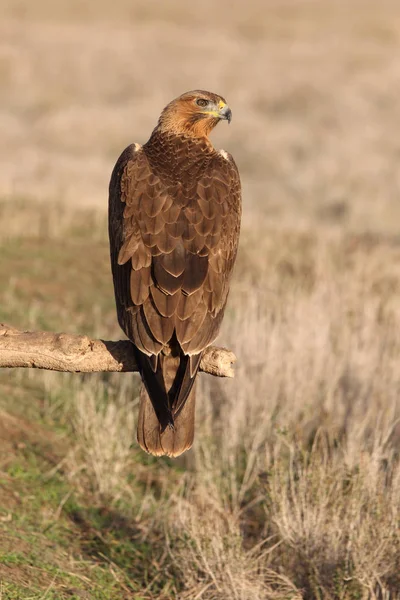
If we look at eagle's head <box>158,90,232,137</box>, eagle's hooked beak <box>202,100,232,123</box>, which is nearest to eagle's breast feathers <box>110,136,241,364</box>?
eagle's head <box>158,90,232,137</box>

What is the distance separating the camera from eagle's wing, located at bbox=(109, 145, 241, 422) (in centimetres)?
412

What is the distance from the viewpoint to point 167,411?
4008 mm

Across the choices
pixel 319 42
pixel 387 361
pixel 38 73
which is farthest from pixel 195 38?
pixel 387 361

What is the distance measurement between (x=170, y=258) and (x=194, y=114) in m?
1.39

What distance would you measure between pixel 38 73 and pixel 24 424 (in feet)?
87.8

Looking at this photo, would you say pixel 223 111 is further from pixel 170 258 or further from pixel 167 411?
pixel 167 411

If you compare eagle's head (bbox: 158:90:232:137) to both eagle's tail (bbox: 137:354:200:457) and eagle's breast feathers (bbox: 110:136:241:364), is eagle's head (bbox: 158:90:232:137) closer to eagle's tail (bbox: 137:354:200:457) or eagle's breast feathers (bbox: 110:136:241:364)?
eagle's breast feathers (bbox: 110:136:241:364)

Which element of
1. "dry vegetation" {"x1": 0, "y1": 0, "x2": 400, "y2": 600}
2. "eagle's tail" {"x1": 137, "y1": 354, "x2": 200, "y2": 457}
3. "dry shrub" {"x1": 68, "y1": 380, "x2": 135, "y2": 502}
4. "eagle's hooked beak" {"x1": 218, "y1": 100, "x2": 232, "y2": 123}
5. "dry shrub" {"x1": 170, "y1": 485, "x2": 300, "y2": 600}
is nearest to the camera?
"eagle's tail" {"x1": 137, "y1": 354, "x2": 200, "y2": 457}

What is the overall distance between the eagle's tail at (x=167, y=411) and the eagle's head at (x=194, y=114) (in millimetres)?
1715

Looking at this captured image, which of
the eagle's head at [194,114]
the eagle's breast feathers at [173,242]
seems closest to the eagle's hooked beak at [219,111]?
the eagle's head at [194,114]

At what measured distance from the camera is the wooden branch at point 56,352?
391 cm

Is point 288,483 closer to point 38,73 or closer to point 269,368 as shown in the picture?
point 269,368

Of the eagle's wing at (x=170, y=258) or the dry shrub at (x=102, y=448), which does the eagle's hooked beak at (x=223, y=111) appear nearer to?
the eagle's wing at (x=170, y=258)

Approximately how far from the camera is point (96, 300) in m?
9.50
